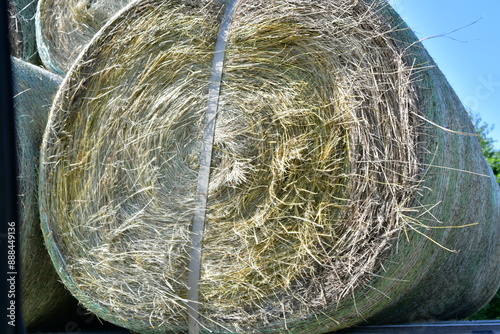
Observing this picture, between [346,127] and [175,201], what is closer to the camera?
[346,127]

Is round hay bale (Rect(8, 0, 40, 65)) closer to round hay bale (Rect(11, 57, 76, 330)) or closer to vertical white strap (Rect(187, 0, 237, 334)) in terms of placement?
round hay bale (Rect(11, 57, 76, 330))

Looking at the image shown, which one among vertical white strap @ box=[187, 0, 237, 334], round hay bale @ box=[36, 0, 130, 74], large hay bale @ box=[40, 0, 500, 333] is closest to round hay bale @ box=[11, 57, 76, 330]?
large hay bale @ box=[40, 0, 500, 333]

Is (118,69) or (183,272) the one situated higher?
(118,69)

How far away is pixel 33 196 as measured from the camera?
7.61 feet

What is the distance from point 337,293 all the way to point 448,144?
2.08 ft

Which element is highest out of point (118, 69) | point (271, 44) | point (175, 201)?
point (271, 44)

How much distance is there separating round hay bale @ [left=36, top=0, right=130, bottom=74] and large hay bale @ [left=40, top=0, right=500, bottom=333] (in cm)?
67

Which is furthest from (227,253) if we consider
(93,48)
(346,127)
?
(93,48)

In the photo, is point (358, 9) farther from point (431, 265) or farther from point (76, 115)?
point (76, 115)

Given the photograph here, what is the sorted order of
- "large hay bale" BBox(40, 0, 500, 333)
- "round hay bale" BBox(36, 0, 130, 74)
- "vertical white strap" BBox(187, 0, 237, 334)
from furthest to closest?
"round hay bale" BBox(36, 0, 130, 74) < "vertical white strap" BBox(187, 0, 237, 334) < "large hay bale" BBox(40, 0, 500, 333)

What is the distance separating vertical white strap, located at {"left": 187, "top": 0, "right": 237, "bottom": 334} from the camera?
2113mm

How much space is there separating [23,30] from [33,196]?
1319 millimetres

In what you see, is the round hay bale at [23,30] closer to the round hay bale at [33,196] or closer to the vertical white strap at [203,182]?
the round hay bale at [33,196]

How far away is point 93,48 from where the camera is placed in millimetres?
2281
